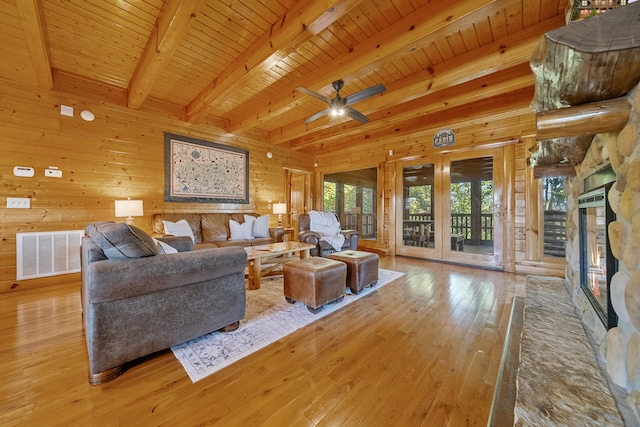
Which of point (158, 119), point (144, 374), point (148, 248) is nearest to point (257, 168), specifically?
point (158, 119)

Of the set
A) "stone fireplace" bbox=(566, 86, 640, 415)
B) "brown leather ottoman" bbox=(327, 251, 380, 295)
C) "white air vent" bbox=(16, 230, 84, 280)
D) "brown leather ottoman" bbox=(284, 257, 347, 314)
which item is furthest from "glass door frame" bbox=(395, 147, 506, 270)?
"white air vent" bbox=(16, 230, 84, 280)

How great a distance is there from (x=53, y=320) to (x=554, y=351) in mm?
3633

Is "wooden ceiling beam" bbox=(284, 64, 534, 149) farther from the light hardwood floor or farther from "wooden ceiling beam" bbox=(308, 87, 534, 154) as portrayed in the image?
the light hardwood floor

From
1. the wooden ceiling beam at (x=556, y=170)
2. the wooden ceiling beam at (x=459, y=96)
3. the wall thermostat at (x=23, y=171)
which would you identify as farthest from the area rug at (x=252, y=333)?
the wall thermostat at (x=23, y=171)

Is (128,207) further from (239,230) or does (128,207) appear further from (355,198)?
(355,198)

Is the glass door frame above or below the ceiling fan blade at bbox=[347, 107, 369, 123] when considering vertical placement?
below

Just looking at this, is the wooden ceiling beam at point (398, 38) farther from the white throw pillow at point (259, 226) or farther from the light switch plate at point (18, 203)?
the light switch plate at point (18, 203)

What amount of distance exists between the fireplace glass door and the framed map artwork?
4791 mm

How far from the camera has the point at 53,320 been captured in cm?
209

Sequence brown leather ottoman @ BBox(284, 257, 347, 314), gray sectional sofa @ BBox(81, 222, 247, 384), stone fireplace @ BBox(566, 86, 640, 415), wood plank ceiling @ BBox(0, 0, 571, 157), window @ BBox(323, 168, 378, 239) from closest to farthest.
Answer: stone fireplace @ BBox(566, 86, 640, 415) < gray sectional sofa @ BBox(81, 222, 247, 384) < wood plank ceiling @ BBox(0, 0, 571, 157) < brown leather ottoman @ BBox(284, 257, 347, 314) < window @ BBox(323, 168, 378, 239)

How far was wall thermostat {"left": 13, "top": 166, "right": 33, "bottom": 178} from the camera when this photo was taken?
287 cm

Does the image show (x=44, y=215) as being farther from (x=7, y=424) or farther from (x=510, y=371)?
(x=510, y=371)

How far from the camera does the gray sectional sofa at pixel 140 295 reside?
4.26 feet

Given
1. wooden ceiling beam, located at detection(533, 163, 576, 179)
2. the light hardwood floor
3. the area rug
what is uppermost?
wooden ceiling beam, located at detection(533, 163, 576, 179)
